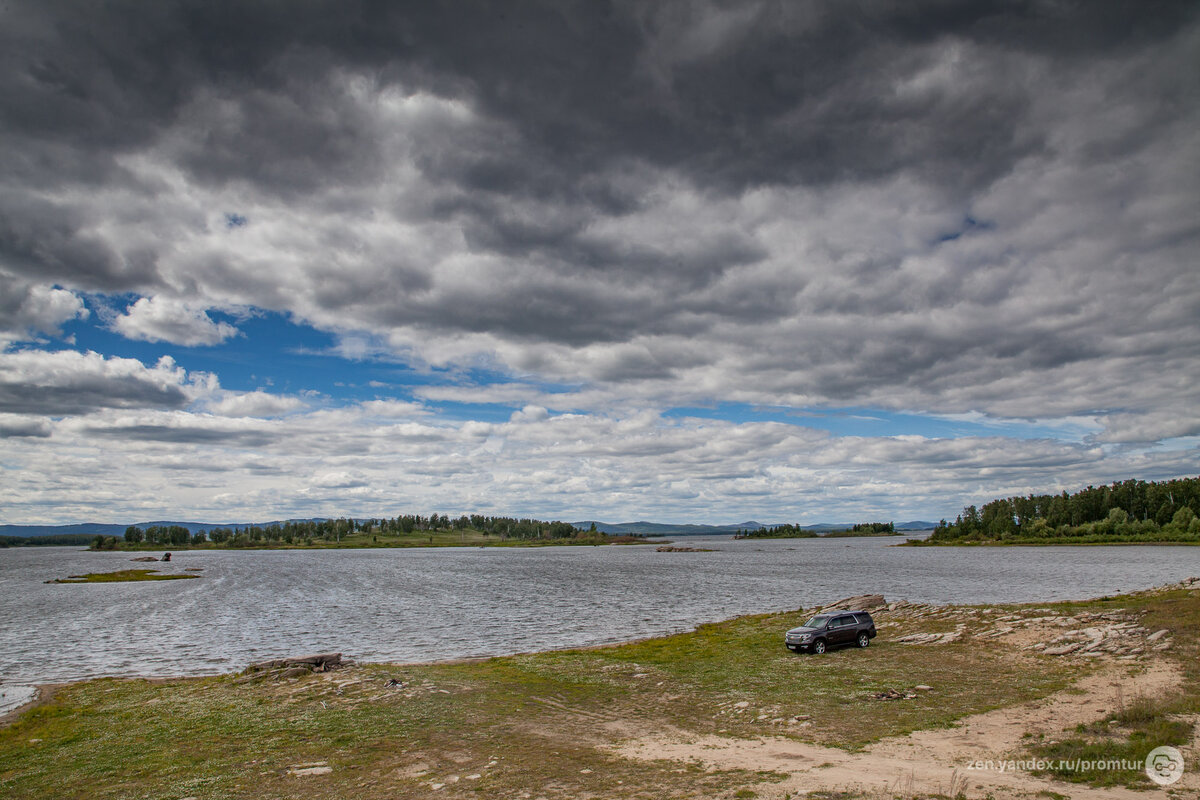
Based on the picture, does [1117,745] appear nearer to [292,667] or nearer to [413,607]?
[292,667]

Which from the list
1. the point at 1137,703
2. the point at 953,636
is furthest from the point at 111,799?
the point at 953,636

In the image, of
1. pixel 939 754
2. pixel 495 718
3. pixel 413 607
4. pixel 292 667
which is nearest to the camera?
pixel 939 754

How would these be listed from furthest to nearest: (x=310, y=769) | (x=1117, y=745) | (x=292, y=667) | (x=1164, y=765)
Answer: (x=292, y=667) < (x=310, y=769) < (x=1117, y=745) < (x=1164, y=765)

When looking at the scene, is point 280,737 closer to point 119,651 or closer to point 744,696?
point 744,696

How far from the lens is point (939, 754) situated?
72.7ft

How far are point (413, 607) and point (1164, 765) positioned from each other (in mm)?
89701

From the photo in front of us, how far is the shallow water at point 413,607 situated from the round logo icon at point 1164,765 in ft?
146

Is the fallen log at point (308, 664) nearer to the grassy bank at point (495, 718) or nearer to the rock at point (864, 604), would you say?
the grassy bank at point (495, 718)

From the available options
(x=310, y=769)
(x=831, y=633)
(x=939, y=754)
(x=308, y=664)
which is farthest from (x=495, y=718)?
(x=831, y=633)

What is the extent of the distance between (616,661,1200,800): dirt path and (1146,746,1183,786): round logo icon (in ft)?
0.98

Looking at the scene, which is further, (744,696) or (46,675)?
(46,675)

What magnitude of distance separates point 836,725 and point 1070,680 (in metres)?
14.9

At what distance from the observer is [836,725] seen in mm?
26953

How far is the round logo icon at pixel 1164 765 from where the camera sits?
18.0 m
